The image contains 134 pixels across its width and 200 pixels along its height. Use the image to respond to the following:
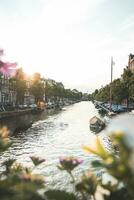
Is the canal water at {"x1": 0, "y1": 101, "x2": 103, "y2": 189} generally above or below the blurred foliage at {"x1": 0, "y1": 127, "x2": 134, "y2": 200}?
below

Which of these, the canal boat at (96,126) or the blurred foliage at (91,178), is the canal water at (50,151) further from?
the blurred foliage at (91,178)

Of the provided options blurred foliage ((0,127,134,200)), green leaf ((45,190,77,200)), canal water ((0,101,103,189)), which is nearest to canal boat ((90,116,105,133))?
canal water ((0,101,103,189))

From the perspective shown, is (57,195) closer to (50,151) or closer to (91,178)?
(91,178)

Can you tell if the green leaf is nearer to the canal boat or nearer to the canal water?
the canal water

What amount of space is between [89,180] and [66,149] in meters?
31.8

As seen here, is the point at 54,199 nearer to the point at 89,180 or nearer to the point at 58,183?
the point at 89,180

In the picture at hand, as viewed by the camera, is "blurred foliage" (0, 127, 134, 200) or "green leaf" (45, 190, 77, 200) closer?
"blurred foliage" (0, 127, 134, 200)

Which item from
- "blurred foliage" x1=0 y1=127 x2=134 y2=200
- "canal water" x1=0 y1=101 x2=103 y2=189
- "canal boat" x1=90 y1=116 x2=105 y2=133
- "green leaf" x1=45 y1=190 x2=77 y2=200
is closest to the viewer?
"blurred foliage" x1=0 y1=127 x2=134 y2=200

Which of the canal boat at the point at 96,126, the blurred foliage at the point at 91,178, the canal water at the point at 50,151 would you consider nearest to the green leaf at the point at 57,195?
the blurred foliage at the point at 91,178

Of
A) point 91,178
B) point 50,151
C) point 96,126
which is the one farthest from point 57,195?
point 96,126

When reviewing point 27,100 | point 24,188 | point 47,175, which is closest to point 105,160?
point 24,188

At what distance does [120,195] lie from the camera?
2.92 metres

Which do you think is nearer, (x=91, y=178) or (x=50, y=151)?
(x=91, y=178)

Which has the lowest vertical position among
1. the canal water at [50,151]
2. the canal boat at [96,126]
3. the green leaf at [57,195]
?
the canal water at [50,151]
